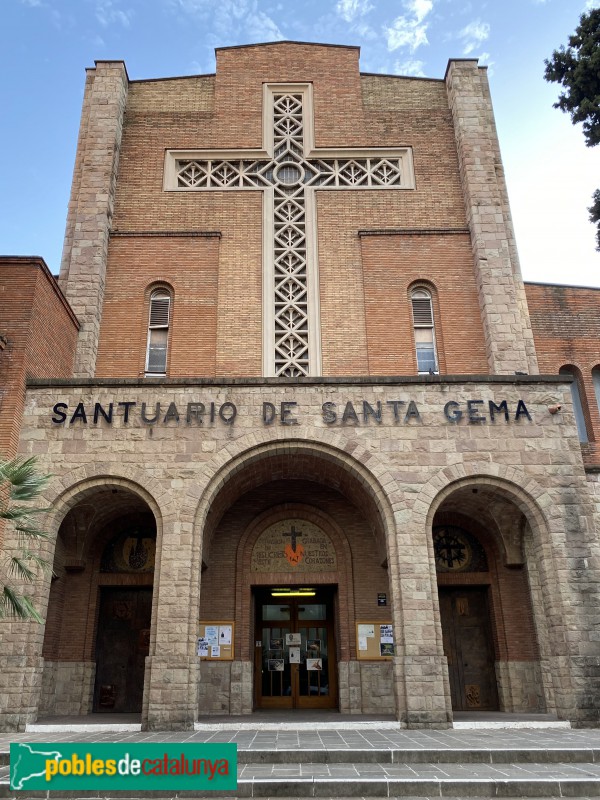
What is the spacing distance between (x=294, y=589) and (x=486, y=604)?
4397 millimetres

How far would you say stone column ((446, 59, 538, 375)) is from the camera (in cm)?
1589

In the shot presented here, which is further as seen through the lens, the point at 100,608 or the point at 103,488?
the point at 100,608

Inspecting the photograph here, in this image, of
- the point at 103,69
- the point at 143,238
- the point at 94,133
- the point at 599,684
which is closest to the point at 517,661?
the point at 599,684

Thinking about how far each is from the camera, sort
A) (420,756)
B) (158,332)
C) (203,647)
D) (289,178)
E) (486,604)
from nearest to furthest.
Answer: (420,756), (203,647), (486,604), (158,332), (289,178)

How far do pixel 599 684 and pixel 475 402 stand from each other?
541cm

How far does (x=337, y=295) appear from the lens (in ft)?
54.9

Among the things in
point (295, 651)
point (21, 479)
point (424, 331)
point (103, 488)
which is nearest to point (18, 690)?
point (103, 488)

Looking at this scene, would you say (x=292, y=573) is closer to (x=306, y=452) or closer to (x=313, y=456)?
(x=313, y=456)

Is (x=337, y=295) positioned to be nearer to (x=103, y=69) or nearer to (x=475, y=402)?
(x=475, y=402)

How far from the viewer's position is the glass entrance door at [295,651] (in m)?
14.6

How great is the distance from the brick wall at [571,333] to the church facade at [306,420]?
6 cm

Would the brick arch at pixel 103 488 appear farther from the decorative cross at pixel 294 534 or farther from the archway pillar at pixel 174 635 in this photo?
the decorative cross at pixel 294 534

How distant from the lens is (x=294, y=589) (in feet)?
49.4

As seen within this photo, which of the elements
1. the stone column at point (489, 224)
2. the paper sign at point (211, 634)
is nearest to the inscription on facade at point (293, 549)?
the paper sign at point (211, 634)
